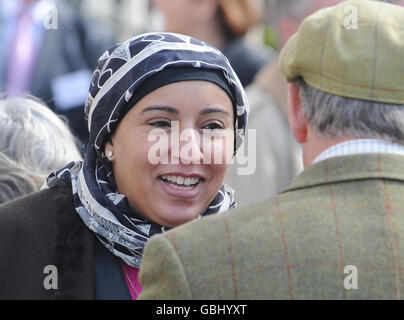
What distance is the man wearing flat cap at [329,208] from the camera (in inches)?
94.7

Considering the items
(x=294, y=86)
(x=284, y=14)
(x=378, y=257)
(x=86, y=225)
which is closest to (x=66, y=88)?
(x=284, y=14)

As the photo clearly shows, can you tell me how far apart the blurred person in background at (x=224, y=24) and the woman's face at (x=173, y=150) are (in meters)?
3.05

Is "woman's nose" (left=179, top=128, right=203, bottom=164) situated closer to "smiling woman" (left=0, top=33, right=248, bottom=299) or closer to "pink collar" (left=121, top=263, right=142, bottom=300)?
"smiling woman" (left=0, top=33, right=248, bottom=299)

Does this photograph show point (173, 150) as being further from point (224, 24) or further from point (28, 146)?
point (224, 24)

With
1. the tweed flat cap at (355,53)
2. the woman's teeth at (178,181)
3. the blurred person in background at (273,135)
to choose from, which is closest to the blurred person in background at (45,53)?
the blurred person in background at (273,135)

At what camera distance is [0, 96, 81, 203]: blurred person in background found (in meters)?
3.63

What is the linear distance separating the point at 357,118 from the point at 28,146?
5.50 feet

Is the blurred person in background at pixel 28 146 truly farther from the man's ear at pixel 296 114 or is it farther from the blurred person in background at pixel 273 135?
the blurred person in background at pixel 273 135

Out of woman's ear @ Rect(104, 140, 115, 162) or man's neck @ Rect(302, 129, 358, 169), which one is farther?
woman's ear @ Rect(104, 140, 115, 162)

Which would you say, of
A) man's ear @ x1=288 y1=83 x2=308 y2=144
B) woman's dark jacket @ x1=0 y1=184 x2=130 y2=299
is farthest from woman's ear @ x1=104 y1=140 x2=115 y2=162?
man's ear @ x1=288 y1=83 x2=308 y2=144

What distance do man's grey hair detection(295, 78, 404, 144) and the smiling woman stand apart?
2.40ft

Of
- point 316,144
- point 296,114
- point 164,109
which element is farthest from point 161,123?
point 316,144
